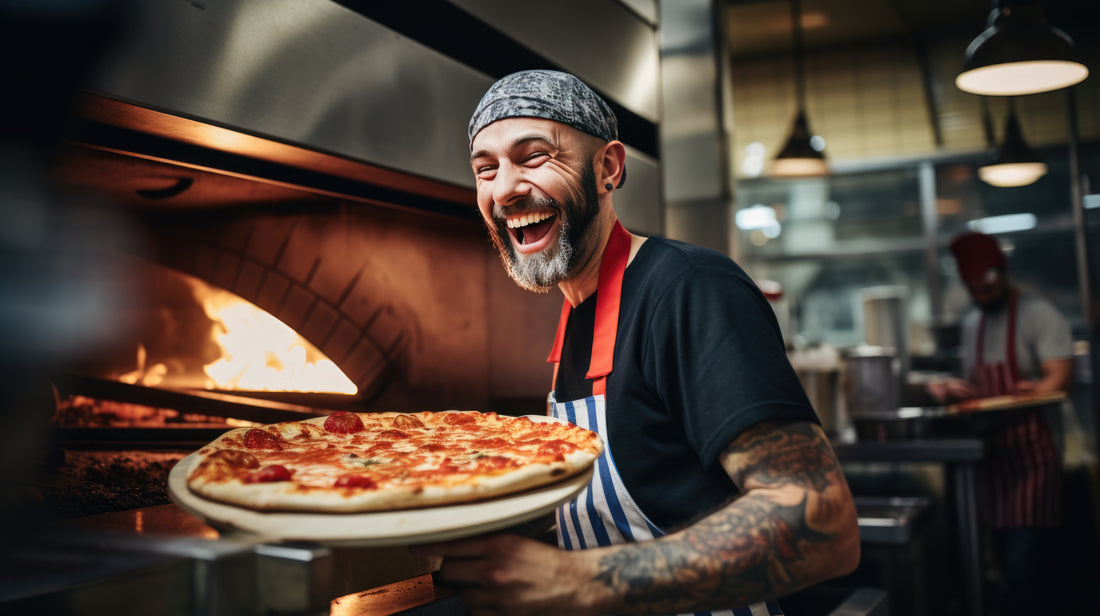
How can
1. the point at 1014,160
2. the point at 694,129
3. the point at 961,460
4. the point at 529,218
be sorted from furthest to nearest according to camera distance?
the point at 1014,160
the point at 694,129
the point at 961,460
the point at 529,218

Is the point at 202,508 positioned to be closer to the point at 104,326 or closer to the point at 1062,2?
the point at 104,326

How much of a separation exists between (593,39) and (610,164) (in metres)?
0.87

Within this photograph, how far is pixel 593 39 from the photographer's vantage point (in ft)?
7.04

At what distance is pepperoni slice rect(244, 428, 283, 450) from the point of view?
111 cm

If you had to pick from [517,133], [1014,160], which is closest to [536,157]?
[517,133]

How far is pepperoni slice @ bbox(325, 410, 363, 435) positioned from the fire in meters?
0.22


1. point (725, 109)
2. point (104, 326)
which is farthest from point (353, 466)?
point (725, 109)

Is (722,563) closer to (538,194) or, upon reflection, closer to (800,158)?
(538,194)

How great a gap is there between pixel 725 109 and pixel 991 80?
4.19ft

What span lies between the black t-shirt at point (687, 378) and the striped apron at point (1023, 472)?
3122mm

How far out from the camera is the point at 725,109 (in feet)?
10.5

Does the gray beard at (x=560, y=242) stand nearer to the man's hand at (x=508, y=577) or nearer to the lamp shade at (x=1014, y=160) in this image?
the man's hand at (x=508, y=577)

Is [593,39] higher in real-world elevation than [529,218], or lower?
higher

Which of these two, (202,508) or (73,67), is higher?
(73,67)
